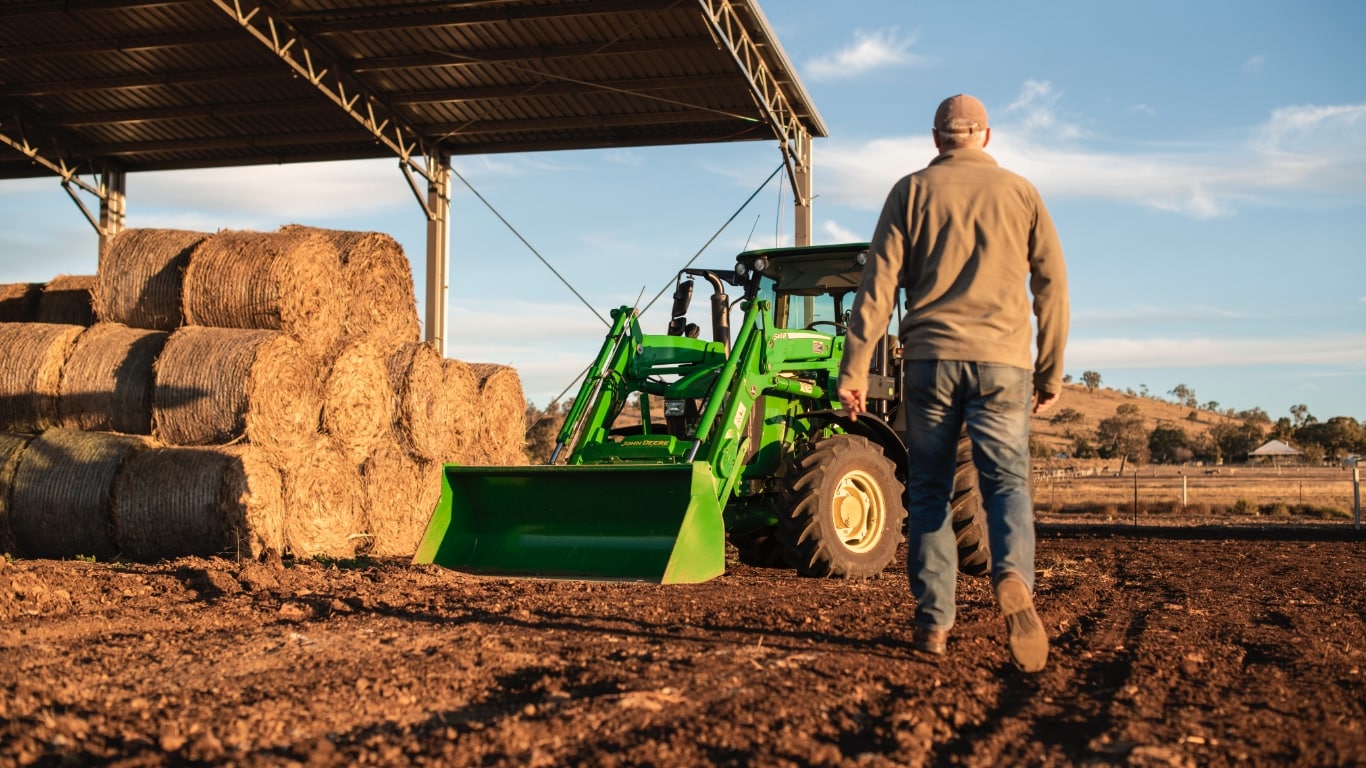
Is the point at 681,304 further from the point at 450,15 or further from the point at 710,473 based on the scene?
the point at 450,15

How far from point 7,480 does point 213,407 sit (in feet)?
5.66

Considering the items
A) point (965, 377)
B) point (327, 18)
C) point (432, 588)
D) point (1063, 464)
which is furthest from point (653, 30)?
point (1063, 464)

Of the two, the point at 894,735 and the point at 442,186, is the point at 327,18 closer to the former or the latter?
the point at 442,186

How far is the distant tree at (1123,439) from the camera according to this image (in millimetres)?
63938

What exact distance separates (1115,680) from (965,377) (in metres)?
1.07

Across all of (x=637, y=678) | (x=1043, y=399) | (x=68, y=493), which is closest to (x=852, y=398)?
(x=1043, y=399)

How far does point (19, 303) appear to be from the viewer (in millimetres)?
11703

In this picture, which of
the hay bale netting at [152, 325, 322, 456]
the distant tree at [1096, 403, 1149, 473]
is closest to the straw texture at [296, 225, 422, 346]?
the hay bale netting at [152, 325, 322, 456]

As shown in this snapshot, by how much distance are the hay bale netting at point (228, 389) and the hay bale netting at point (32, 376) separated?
0.99m

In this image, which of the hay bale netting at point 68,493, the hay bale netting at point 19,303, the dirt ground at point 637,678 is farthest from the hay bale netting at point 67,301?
the dirt ground at point 637,678

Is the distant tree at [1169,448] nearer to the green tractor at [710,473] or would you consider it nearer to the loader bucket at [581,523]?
the green tractor at [710,473]

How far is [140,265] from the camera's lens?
10.0 m

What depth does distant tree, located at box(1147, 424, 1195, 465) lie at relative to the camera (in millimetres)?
66750

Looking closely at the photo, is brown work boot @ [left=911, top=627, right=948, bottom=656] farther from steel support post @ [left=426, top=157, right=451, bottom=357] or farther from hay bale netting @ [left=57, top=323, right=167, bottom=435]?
steel support post @ [left=426, top=157, right=451, bottom=357]
